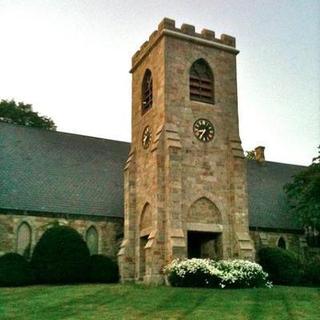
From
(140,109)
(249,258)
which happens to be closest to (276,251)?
(249,258)

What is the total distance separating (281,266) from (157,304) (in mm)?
13710

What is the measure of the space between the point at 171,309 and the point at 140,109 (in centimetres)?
1604

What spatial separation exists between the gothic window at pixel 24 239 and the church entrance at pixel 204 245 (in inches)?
341

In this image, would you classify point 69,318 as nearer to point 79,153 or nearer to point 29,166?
point 29,166

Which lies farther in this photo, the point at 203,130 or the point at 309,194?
the point at 309,194

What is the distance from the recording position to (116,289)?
22000 millimetres

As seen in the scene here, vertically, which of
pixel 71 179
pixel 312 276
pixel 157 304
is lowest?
pixel 157 304

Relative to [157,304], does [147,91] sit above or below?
above

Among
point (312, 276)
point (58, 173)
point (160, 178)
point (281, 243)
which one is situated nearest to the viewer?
point (160, 178)

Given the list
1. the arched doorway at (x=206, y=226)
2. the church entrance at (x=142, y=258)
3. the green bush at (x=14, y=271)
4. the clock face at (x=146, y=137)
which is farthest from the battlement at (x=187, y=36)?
the green bush at (x=14, y=271)

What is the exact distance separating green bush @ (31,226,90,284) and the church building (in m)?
2.27

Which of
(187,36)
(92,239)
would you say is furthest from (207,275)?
(187,36)

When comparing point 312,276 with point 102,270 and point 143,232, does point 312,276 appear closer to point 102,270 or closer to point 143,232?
point 143,232

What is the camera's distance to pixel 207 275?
23031 millimetres
